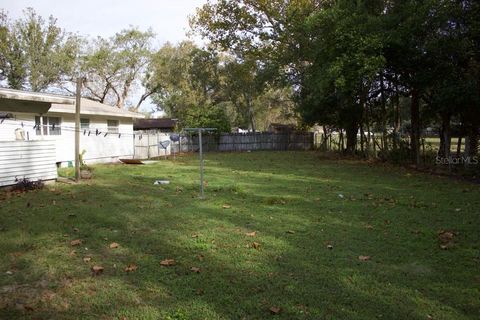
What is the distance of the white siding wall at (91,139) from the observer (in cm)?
1410

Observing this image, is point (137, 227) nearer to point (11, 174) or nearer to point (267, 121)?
point (11, 174)

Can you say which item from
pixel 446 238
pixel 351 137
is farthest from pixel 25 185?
pixel 351 137

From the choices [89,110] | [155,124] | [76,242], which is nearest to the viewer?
[76,242]

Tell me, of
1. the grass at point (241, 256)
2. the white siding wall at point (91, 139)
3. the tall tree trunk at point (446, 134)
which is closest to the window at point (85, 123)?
the white siding wall at point (91, 139)

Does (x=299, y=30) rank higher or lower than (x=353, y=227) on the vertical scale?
higher

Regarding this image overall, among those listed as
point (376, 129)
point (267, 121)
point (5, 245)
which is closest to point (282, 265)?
point (5, 245)

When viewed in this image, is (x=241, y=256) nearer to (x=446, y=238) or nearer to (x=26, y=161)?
(x=446, y=238)

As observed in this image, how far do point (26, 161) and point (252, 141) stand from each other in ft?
71.7

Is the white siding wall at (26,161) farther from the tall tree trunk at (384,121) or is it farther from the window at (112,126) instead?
the tall tree trunk at (384,121)

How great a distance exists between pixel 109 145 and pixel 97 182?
8600mm

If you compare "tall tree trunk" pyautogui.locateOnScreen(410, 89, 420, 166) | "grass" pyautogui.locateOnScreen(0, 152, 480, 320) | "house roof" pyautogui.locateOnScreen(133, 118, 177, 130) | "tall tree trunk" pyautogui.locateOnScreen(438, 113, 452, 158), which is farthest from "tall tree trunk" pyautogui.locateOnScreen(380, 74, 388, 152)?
"house roof" pyautogui.locateOnScreen(133, 118, 177, 130)

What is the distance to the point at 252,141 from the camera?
3134 centimetres

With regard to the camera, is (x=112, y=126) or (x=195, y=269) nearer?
(x=195, y=269)

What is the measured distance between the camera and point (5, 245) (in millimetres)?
5117
